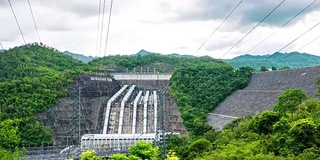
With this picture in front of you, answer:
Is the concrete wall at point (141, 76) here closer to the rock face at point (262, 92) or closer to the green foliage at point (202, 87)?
the green foliage at point (202, 87)

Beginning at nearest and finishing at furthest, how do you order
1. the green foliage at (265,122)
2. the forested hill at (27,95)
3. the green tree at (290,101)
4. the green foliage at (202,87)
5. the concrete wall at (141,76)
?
the green foliage at (265,122) < the green tree at (290,101) < the forested hill at (27,95) < the green foliage at (202,87) < the concrete wall at (141,76)

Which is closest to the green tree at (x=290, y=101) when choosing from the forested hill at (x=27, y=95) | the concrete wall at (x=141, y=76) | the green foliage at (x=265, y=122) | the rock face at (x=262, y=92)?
the green foliage at (x=265, y=122)

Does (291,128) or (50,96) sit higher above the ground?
(50,96)

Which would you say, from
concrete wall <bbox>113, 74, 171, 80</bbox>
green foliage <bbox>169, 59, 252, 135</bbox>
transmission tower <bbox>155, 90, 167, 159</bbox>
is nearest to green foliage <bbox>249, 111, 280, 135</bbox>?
transmission tower <bbox>155, 90, 167, 159</bbox>

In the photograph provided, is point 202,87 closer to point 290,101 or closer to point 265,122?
point 290,101

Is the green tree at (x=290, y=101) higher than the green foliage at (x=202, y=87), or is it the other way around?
the green foliage at (x=202, y=87)

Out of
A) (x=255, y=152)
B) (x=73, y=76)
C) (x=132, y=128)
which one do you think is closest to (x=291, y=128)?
(x=255, y=152)

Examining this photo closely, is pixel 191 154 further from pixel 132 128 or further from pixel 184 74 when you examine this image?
pixel 184 74
